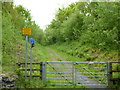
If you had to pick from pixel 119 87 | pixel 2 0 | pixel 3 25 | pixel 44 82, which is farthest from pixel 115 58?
pixel 2 0

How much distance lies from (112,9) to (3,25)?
28.1 ft

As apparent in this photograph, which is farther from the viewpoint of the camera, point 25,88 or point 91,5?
point 91,5

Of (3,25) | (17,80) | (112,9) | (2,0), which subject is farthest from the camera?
(2,0)

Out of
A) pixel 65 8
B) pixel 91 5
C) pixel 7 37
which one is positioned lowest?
pixel 7 37

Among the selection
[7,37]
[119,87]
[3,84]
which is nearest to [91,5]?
[7,37]

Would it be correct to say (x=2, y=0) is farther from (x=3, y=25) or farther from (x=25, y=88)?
(x=25, y=88)

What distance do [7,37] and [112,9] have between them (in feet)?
28.3

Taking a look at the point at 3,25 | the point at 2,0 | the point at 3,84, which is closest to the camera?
the point at 3,84

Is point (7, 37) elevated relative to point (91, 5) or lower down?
lower down

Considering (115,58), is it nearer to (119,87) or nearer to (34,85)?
(119,87)

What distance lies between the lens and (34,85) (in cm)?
738

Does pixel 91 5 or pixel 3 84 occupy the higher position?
pixel 91 5

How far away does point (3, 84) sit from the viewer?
701 cm

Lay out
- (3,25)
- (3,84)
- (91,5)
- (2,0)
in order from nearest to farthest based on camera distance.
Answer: (3,84)
(3,25)
(2,0)
(91,5)
